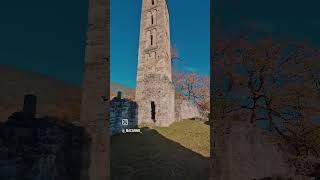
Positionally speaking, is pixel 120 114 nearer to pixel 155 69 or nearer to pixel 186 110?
pixel 155 69

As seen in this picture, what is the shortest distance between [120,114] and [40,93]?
13094 mm

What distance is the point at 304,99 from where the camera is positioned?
1041 cm

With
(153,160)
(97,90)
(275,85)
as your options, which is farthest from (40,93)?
(153,160)

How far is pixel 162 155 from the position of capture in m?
15.7

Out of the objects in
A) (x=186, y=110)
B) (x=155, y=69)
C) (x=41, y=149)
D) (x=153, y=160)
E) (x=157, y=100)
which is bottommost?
(x=153, y=160)

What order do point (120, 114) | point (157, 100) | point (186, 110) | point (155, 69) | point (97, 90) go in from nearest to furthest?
point (97, 90) < point (120, 114) < point (157, 100) < point (155, 69) < point (186, 110)

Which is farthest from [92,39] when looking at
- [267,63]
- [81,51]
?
[267,63]

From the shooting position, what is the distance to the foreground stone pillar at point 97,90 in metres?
8.15

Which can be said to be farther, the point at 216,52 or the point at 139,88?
the point at 139,88

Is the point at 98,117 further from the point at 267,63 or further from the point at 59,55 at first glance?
the point at 267,63

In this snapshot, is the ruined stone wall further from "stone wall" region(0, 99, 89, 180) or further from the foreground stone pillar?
"stone wall" region(0, 99, 89, 180)

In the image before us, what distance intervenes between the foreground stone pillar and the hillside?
0.35 metres

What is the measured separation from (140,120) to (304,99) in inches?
606

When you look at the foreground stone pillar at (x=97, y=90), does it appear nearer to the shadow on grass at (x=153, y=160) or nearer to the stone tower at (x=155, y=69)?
the shadow on grass at (x=153, y=160)
